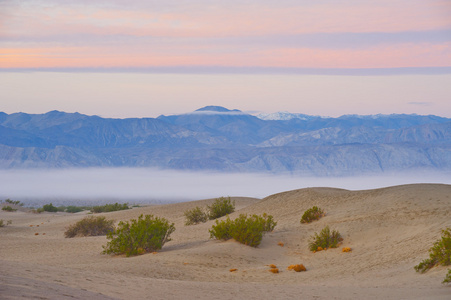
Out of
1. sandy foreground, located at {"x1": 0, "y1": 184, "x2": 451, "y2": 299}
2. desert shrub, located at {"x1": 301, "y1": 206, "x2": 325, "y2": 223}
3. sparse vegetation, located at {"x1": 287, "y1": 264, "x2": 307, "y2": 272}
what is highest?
desert shrub, located at {"x1": 301, "y1": 206, "x2": 325, "y2": 223}

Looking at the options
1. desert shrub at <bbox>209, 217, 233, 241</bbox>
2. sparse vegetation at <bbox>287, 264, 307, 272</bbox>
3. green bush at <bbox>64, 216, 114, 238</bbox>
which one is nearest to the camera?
sparse vegetation at <bbox>287, 264, 307, 272</bbox>

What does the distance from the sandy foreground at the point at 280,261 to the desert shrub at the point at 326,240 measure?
331 mm

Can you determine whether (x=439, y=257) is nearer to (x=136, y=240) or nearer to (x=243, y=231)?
(x=243, y=231)

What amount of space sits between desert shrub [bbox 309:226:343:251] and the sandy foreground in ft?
1.08

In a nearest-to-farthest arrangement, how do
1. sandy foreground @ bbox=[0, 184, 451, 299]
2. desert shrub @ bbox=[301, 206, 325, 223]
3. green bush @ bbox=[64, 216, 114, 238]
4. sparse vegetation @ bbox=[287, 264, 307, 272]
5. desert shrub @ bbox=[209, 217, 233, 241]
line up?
1. sandy foreground @ bbox=[0, 184, 451, 299]
2. sparse vegetation @ bbox=[287, 264, 307, 272]
3. desert shrub @ bbox=[209, 217, 233, 241]
4. desert shrub @ bbox=[301, 206, 325, 223]
5. green bush @ bbox=[64, 216, 114, 238]

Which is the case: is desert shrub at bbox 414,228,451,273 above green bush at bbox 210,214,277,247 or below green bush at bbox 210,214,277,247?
below

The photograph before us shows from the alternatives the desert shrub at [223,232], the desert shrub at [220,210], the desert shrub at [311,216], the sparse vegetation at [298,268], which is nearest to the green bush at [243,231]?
the desert shrub at [223,232]

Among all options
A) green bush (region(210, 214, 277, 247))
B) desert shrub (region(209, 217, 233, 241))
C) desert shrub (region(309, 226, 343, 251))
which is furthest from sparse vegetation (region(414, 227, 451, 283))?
desert shrub (region(209, 217, 233, 241))

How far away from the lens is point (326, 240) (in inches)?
797

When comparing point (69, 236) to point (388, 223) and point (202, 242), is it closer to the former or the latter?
point (202, 242)

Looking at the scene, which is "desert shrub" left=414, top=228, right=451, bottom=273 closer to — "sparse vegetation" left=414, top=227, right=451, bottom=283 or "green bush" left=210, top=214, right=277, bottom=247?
"sparse vegetation" left=414, top=227, right=451, bottom=283

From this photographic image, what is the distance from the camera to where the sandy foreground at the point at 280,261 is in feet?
37.4

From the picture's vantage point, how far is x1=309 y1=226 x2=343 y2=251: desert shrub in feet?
66.0

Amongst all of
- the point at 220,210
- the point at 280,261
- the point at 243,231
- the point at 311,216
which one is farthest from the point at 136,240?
the point at 220,210
